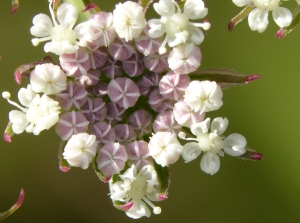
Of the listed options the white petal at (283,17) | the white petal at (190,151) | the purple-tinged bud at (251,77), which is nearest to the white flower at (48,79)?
the white petal at (190,151)

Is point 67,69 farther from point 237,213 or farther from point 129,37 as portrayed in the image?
point 237,213

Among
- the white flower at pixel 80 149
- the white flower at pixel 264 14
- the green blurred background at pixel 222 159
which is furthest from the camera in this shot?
the green blurred background at pixel 222 159

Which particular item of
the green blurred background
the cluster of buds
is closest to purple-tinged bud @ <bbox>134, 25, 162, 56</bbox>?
the cluster of buds

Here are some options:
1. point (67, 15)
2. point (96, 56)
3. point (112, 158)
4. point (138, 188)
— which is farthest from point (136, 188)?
point (67, 15)

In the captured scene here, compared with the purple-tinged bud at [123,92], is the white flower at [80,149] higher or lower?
lower

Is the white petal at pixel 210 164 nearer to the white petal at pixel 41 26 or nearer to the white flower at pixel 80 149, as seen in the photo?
the white flower at pixel 80 149

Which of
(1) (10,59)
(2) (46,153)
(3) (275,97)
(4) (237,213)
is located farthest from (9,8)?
(4) (237,213)

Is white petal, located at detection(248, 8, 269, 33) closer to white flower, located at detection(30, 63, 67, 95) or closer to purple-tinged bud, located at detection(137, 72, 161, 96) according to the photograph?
purple-tinged bud, located at detection(137, 72, 161, 96)
